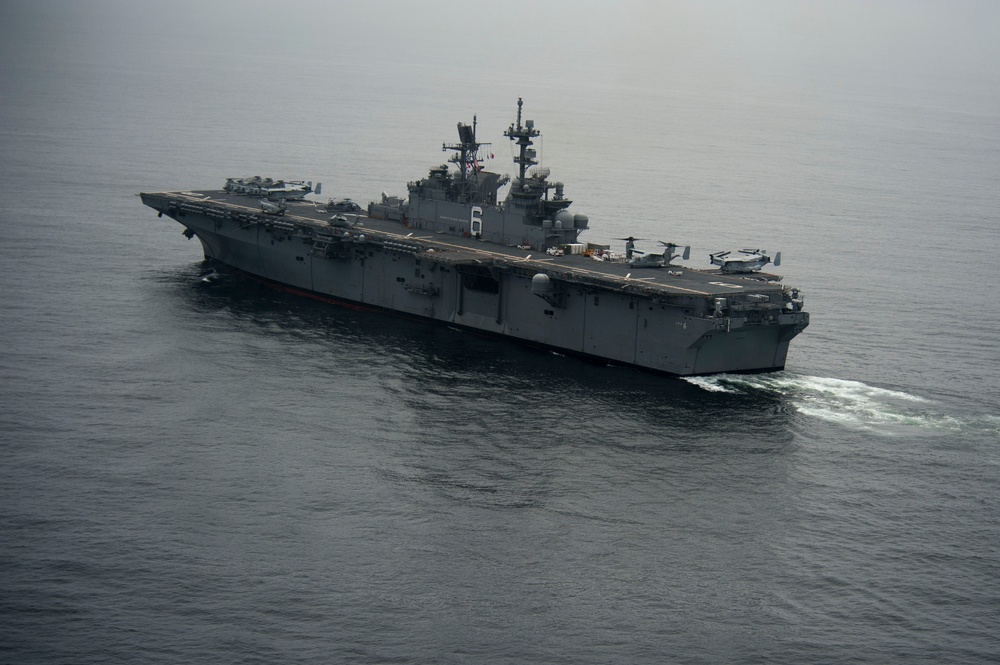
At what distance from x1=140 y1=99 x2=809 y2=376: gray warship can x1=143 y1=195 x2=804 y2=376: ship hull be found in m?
0.05

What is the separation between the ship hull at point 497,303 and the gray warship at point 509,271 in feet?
0.15

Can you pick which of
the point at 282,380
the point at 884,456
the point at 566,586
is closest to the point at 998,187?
the point at 884,456

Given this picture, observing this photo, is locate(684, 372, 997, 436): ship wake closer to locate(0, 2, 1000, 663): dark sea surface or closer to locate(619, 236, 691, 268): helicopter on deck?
locate(0, 2, 1000, 663): dark sea surface

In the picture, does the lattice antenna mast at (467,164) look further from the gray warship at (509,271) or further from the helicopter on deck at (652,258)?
the helicopter on deck at (652,258)

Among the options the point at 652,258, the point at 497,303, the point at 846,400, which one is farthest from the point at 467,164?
the point at 846,400

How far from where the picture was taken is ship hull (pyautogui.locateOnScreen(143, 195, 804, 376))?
122 ft

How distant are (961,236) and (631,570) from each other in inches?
1728

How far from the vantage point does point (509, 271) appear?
4047 cm

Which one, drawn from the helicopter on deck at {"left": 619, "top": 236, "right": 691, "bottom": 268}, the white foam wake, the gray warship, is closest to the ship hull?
the gray warship

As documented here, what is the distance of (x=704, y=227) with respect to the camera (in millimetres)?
60125

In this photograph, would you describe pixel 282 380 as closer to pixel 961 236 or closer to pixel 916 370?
pixel 916 370

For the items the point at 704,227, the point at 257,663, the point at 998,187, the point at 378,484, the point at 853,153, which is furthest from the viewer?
the point at 853,153

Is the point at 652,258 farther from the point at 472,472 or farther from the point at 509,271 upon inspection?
the point at 472,472

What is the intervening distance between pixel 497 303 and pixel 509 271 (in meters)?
1.51
